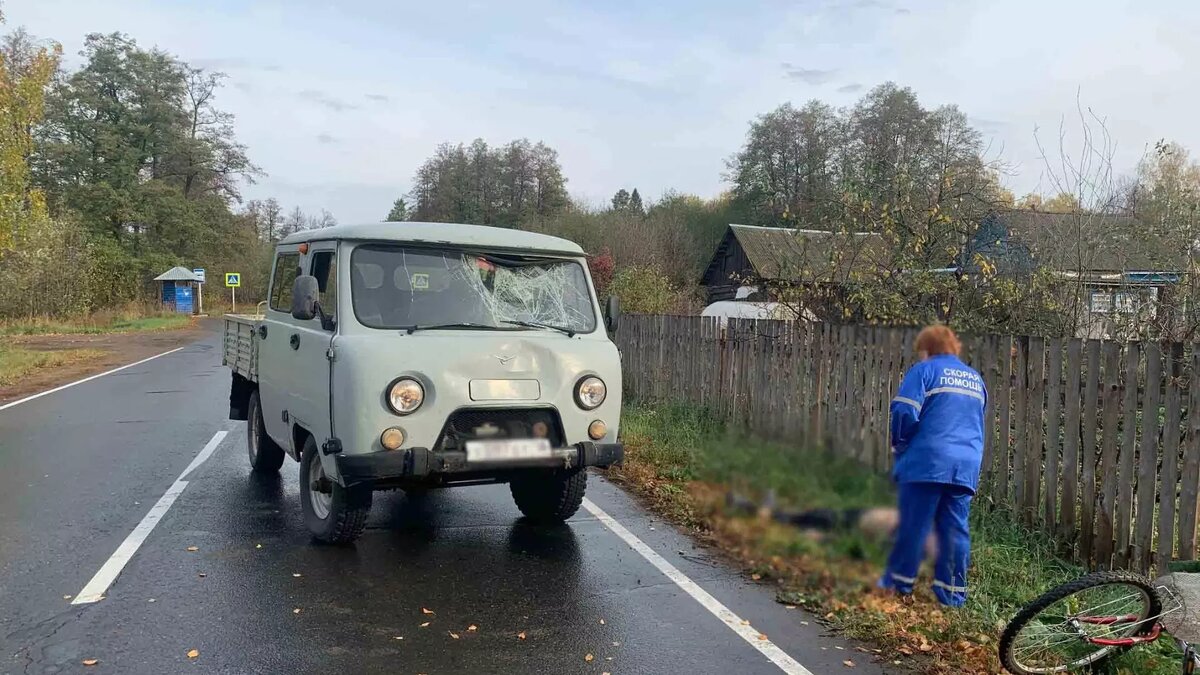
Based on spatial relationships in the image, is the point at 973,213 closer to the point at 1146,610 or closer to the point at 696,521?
the point at 696,521

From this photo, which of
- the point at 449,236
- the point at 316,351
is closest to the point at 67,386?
the point at 316,351

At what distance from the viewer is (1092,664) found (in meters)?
3.86

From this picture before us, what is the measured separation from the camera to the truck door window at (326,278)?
18.2 feet

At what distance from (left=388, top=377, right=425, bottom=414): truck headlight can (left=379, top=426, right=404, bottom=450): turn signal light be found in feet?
0.37

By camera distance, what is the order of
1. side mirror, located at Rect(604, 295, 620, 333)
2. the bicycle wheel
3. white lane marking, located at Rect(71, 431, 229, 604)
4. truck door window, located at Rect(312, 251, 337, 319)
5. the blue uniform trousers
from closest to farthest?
the bicycle wheel
the blue uniform trousers
white lane marking, located at Rect(71, 431, 229, 604)
truck door window, located at Rect(312, 251, 337, 319)
side mirror, located at Rect(604, 295, 620, 333)

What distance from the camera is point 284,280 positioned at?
273 inches

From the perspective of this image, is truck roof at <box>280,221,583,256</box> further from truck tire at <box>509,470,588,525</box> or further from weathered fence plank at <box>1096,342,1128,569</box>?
weathered fence plank at <box>1096,342,1128,569</box>

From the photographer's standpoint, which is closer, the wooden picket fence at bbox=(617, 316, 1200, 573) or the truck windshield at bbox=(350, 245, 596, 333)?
the wooden picket fence at bbox=(617, 316, 1200, 573)

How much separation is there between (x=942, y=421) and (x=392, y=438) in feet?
10.1

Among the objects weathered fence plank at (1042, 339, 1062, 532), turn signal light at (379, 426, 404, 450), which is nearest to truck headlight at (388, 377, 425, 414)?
turn signal light at (379, 426, 404, 450)

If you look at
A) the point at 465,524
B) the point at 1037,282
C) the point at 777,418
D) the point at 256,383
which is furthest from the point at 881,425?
the point at 256,383

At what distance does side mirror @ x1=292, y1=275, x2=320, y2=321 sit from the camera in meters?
5.27

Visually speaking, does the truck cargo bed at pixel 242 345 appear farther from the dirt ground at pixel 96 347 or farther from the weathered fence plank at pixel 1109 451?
the dirt ground at pixel 96 347

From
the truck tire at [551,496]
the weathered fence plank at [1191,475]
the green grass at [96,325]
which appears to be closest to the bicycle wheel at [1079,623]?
the weathered fence plank at [1191,475]
